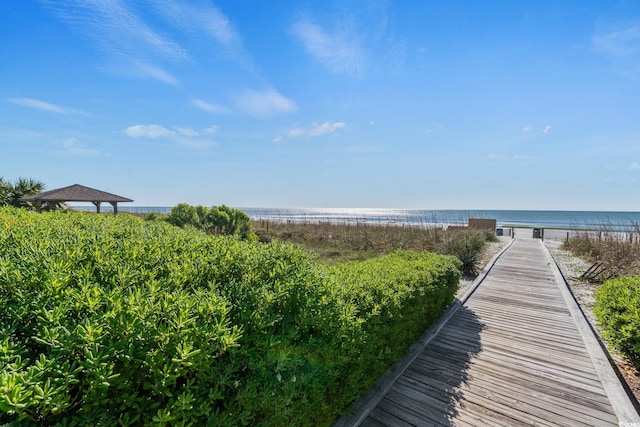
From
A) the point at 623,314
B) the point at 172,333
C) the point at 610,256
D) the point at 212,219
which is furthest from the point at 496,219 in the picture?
the point at 172,333

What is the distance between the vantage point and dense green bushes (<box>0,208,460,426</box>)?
1.23 meters

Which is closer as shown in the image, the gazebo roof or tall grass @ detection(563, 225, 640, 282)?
tall grass @ detection(563, 225, 640, 282)

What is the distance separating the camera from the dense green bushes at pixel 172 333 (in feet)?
4.03

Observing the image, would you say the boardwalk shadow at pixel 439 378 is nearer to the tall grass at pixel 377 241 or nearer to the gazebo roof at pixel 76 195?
the tall grass at pixel 377 241

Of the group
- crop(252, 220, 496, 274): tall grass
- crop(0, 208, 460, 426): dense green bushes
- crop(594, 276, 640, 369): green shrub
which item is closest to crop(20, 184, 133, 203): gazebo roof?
crop(252, 220, 496, 274): tall grass

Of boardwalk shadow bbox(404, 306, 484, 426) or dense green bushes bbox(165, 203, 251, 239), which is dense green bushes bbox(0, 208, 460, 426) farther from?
dense green bushes bbox(165, 203, 251, 239)

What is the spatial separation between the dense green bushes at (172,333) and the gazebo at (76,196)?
14.7 m

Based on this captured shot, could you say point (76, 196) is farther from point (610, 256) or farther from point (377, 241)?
point (610, 256)

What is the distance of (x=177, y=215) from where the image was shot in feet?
52.6

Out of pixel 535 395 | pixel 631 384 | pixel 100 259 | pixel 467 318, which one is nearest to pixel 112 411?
pixel 100 259

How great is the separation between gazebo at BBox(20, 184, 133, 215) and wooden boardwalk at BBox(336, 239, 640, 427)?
674 inches

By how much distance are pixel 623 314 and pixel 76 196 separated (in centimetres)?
2031

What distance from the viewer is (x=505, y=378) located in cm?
376

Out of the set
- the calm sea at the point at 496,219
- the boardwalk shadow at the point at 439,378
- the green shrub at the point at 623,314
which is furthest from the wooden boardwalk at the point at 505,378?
the calm sea at the point at 496,219
